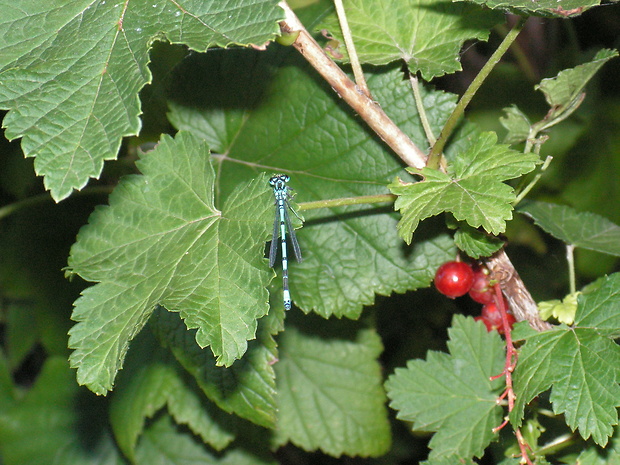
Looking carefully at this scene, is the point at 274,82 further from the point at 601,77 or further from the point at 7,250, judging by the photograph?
the point at 601,77

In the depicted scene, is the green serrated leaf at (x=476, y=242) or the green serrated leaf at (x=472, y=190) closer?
the green serrated leaf at (x=472, y=190)

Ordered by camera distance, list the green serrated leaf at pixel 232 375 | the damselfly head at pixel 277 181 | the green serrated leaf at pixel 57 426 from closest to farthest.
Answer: the damselfly head at pixel 277 181 < the green serrated leaf at pixel 232 375 < the green serrated leaf at pixel 57 426

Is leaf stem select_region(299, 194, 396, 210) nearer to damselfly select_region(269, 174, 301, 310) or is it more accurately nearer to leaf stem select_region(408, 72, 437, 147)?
damselfly select_region(269, 174, 301, 310)

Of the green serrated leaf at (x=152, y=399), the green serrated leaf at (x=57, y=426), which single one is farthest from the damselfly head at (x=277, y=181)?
the green serrated leaf at (x=57, y=426)

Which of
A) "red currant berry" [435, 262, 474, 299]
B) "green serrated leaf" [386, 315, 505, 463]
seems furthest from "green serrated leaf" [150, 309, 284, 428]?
"red currant berry" [435, 262, 474, 299]

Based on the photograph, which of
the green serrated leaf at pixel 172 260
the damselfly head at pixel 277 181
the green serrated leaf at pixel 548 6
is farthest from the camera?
the damselfly head at pixel 277 181

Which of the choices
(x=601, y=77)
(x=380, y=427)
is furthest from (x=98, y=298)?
(x=601, y=77)

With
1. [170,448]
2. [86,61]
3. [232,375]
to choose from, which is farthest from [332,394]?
[86,61]

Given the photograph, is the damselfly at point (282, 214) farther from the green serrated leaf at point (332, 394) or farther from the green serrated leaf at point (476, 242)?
the green serrated leaf at point (332, 394)
